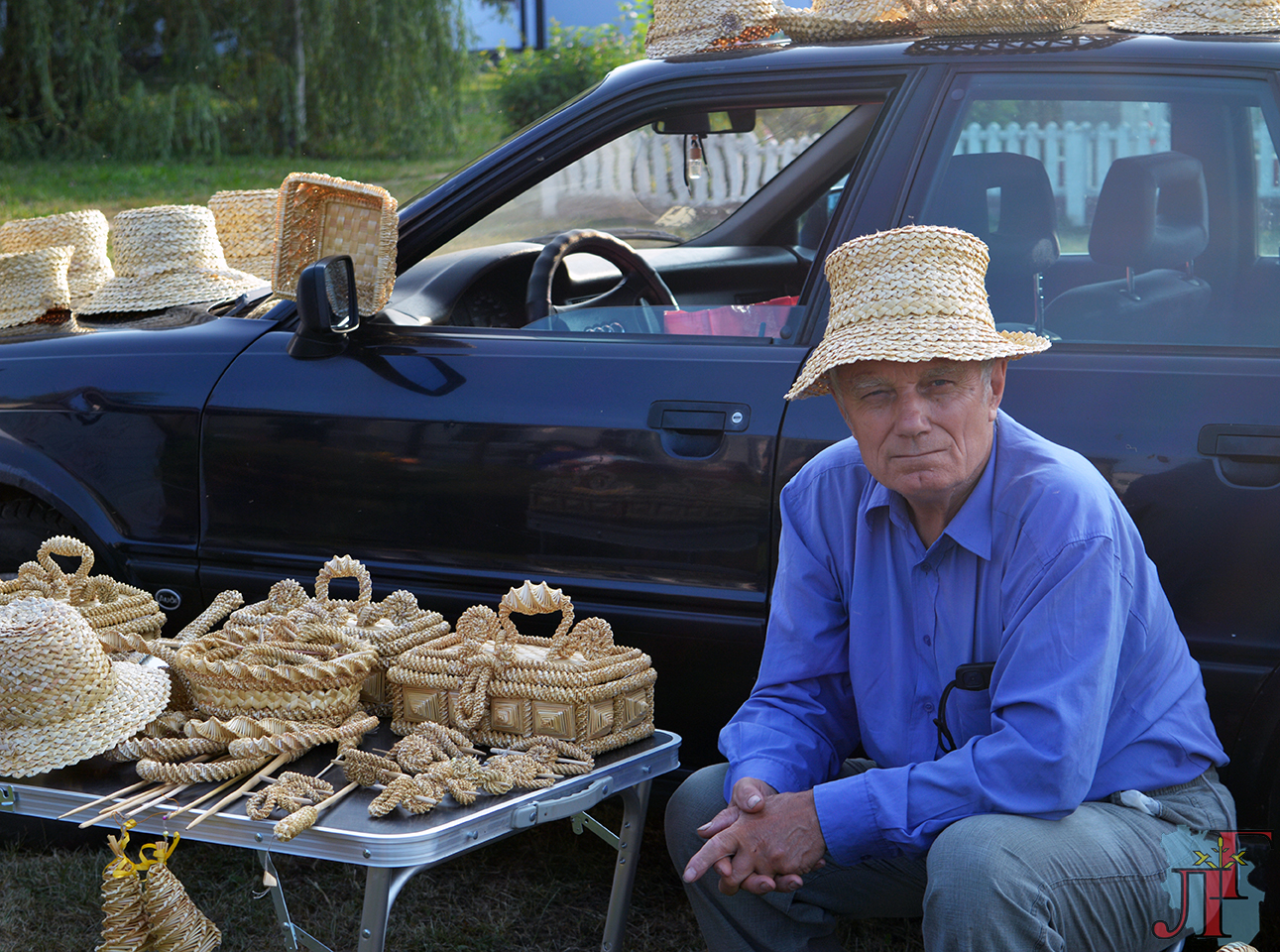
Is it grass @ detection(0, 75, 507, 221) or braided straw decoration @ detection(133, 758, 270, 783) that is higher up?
grass @ detection(0, 75, 507, 221)

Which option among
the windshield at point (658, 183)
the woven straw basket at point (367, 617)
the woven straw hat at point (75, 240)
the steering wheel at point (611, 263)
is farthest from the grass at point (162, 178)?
the woven straw basket at point (367, 617)

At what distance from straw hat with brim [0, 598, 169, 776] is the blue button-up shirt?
111 centimetres

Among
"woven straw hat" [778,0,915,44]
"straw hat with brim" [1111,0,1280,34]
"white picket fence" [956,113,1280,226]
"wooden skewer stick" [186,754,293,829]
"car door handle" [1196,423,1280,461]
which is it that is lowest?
"wooden skewer stick" [186,754,293,829]

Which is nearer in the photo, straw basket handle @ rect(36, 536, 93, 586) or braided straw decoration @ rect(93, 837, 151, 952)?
braided straw decoration @ rect(93, 837, 151, 952)

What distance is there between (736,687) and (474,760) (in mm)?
654

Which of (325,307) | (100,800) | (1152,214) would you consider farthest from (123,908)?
(1152,214)

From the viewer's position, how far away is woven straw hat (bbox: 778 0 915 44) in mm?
2857

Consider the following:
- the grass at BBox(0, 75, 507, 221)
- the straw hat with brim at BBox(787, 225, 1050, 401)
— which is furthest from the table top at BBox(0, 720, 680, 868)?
the grass at BBox(0, 75, 507, 221)

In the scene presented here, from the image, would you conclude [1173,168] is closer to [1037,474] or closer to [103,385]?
[1037,474]

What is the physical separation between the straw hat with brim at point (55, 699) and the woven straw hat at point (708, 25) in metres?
1.82

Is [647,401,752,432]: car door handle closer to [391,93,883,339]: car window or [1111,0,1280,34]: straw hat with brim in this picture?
[391,93,883,339]: car window

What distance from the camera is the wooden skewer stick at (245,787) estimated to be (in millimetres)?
2014

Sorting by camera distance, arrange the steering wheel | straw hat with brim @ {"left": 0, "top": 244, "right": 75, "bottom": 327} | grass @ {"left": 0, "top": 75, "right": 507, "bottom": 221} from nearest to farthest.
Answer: the steering wheel → straw hat with brim @ {"left": 0, "top": 244, "right": 75, "bottom": 327} → grass @ {"left": 0, "top": 75, "right": 507, "bottom": 221}

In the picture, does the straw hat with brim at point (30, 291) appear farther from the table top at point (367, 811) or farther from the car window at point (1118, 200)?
the car window at point (1118, 200)
